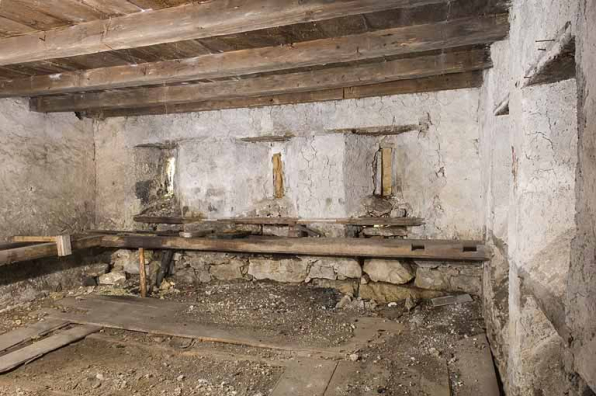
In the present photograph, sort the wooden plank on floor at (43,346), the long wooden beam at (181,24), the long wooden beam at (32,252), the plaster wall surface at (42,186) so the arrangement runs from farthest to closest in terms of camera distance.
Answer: the plaster wall surface at (42,186), the long wooden beam at (32,252), the wooden plank on floor at (43,346), the long wooden beam at (181,24)

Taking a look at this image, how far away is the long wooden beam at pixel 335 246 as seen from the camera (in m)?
Answer: 3.69

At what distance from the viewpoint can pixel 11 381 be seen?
114 inches

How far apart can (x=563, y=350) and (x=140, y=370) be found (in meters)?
2.90

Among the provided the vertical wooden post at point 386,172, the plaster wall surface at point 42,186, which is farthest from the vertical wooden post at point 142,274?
the vertical wooden post at point 386,172

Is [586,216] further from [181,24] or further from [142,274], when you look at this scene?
[142,274]

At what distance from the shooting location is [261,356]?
324 cm

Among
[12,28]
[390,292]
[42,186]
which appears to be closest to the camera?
[12,28]

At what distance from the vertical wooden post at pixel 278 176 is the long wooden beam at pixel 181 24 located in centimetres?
273

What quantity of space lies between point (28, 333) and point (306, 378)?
9.39ft

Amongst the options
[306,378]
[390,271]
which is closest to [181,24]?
[306,378]

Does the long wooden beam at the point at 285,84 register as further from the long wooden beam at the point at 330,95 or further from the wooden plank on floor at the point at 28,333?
the wooden plank on floor at the point at 28,333

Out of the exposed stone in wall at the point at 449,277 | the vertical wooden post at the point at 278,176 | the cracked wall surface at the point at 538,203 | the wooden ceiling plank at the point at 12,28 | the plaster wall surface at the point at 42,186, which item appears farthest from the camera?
the vertical wooden post at the point at 278,176

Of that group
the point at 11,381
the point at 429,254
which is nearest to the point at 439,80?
the point at 429,254

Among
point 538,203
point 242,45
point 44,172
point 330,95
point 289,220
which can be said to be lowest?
point 289,220
